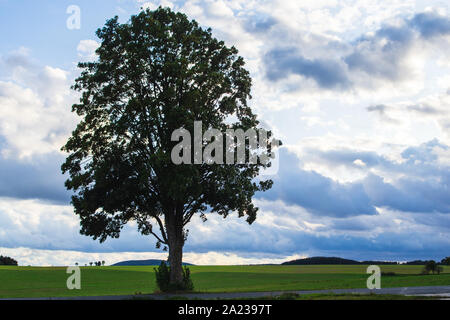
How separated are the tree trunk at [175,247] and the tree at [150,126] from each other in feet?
0.27

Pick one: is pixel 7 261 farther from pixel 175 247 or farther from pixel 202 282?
pixel 175 247

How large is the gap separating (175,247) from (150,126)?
1019cm

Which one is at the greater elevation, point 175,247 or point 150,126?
point 150,126

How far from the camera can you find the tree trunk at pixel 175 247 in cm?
4062

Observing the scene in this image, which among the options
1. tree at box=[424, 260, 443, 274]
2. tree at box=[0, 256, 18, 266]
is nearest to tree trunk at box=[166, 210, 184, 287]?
tree at box=[424, 260, 443, 274]

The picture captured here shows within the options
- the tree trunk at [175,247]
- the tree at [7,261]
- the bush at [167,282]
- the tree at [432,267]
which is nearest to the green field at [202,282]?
the tree at [432,267]

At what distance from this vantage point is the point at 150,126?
39.9 meters

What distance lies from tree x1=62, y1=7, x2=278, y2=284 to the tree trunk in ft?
0.27

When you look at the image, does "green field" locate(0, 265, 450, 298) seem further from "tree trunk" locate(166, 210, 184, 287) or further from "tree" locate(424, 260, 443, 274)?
"tree trunk" locate(166, 210, 184, 287)

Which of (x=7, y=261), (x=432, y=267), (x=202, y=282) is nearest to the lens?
(x=202, y=282)

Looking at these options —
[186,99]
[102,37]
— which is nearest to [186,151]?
[186,99]

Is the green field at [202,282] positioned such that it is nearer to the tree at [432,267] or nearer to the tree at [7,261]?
the tree at [432,267]

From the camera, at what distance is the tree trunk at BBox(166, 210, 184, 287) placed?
133 feet

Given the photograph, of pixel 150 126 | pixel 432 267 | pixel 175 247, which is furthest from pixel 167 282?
pixel 432 267
